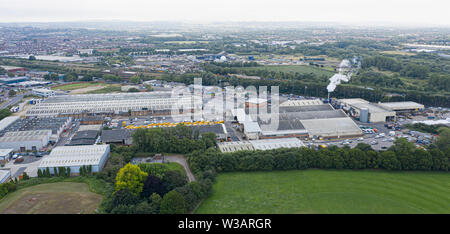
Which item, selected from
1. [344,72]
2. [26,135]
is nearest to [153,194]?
[26,135]

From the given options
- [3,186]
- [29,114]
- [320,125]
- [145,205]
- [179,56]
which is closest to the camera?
[145,205]

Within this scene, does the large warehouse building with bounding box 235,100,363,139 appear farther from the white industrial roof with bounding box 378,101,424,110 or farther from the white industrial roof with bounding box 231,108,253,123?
the white industrial roof with bounding box 378,101,424,110

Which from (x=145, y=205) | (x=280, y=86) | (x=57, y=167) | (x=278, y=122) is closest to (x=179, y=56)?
(x=280, y=86)

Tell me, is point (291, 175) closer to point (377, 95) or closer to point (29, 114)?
point (377, 95)

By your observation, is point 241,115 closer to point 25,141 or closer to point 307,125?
point 307,125

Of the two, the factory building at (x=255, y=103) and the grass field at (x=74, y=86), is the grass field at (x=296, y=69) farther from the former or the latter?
the grass field at (x=74, y=86)

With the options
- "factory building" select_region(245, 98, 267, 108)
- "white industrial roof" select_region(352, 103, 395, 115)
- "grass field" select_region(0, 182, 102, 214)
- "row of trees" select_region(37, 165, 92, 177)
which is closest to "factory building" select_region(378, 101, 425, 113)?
"white industrial roof" select_region(352, 103, 395, 115)
